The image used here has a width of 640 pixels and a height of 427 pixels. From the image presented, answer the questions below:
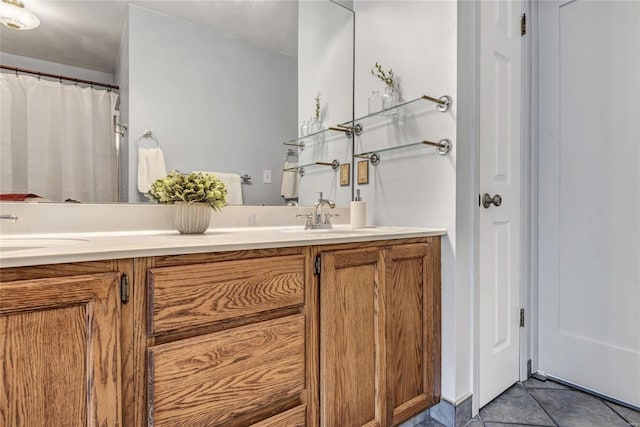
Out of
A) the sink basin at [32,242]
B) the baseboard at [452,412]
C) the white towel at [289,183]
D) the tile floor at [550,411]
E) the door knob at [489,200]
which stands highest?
the white towel at [289,183]

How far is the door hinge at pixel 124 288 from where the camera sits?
31.4 inches

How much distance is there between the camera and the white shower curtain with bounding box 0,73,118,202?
1182 mm

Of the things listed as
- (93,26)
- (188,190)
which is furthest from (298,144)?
(93,26)

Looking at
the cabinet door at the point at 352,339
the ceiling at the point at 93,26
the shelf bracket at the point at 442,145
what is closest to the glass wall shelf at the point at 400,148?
the shelf bracket at the point at 442,145

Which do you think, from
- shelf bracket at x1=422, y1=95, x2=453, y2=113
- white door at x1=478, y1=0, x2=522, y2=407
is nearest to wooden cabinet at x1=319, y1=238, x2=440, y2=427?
white door at x1=478, y1=0, x2=522, y2=407

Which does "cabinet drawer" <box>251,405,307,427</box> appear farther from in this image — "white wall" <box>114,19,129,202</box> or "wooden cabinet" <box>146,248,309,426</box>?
"white wall" <box>114,19,129,202</box>

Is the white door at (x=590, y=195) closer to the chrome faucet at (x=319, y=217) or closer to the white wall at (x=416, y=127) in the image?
the white wall at (x=416, y=127)

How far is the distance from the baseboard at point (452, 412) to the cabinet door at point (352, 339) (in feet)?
1.20

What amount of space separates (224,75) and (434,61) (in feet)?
3.13

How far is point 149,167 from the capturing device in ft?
4.61

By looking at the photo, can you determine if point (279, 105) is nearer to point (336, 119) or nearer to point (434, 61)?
point (336, 119)

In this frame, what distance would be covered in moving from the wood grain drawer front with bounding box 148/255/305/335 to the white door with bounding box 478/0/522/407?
993 mm

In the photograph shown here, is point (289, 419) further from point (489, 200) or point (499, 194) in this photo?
point (499, 194)

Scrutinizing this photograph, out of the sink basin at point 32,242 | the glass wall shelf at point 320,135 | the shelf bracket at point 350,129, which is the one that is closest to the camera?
the sink basin at point 32,242
